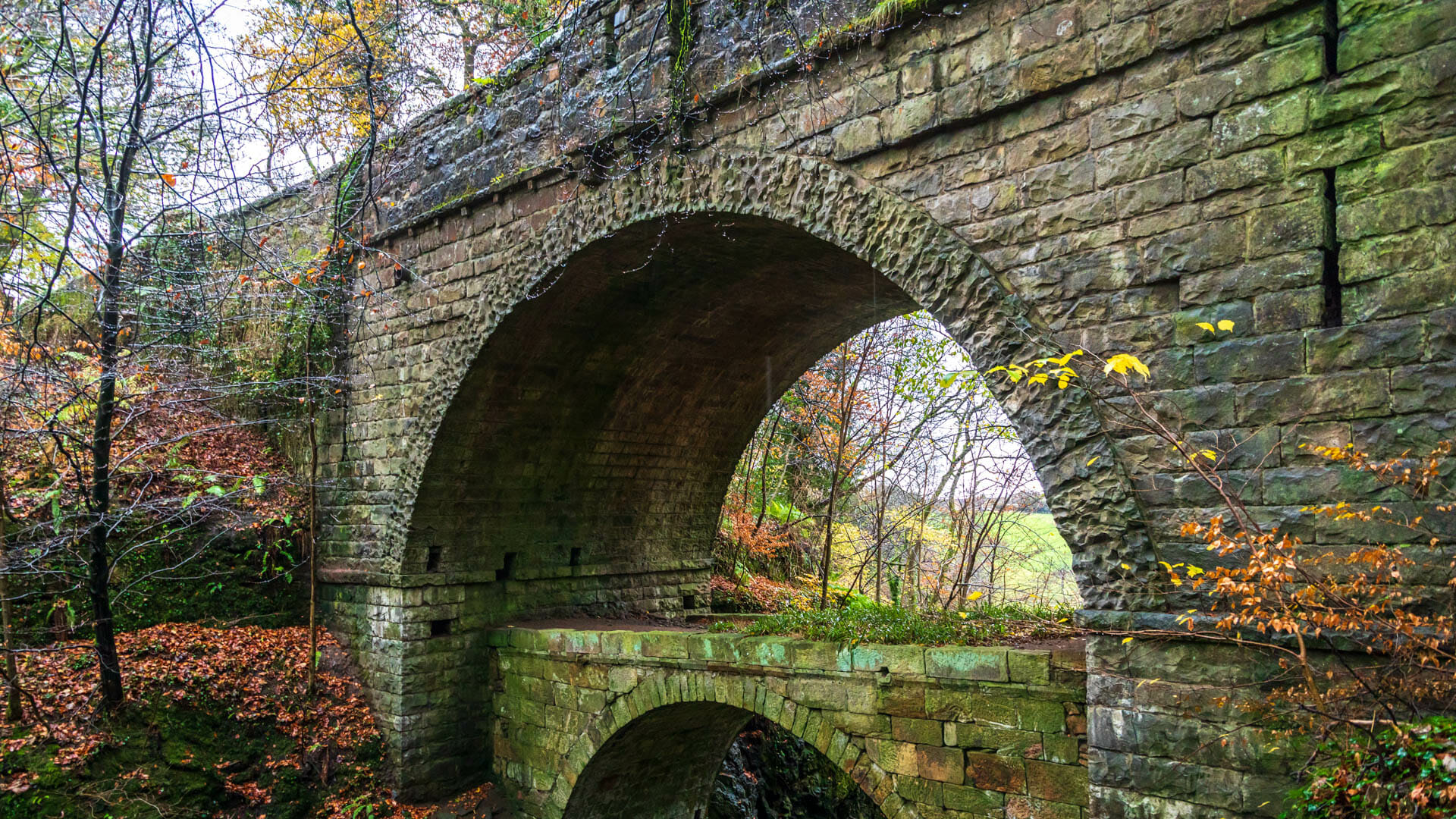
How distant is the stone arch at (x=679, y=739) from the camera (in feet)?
16.6

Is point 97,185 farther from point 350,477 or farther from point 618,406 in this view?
point 618,406

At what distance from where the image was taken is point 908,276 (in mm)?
4430

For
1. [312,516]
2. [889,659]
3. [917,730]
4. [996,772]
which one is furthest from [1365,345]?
[312,516]

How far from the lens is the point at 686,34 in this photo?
5469mm

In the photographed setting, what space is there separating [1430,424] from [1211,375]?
2.32ft

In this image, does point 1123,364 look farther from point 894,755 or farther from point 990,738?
point 894,755

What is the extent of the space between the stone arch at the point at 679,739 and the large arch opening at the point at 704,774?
0.04 feet

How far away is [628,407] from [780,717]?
3.58m

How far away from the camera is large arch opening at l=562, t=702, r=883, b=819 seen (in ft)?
22.8

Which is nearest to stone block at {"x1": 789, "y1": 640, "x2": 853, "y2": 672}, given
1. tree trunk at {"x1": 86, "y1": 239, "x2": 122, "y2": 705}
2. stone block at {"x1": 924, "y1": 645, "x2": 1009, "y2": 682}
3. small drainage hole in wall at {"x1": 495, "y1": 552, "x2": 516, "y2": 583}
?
stone block at {"x1": 924, "y1": 645, "x2": 1009, "y2": 682}

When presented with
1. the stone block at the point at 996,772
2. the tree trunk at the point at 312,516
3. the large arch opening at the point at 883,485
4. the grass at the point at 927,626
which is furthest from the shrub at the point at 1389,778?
the tree trunk at the point at 312,516

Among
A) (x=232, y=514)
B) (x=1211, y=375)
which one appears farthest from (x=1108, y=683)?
(x=232, y=514)

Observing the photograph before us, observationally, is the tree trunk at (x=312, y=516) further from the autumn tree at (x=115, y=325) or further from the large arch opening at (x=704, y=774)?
the large arch opening at (x=704, y=774)

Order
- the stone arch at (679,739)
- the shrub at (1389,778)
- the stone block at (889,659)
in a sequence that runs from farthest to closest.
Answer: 1. the stone arch at (679,739)
2. the stone block at (889,659)
3. the shrub at (1389,778)
